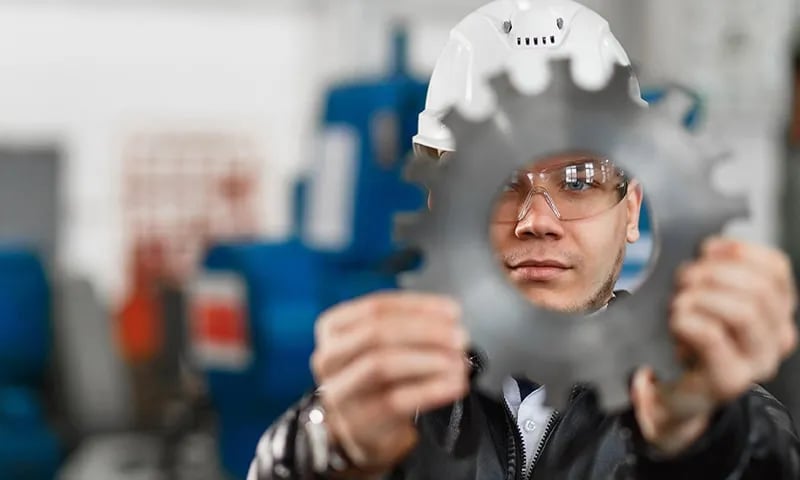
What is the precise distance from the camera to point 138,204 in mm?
3682

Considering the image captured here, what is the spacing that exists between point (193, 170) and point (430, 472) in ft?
10.0

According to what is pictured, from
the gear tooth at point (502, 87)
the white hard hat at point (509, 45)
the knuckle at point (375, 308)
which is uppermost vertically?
the white hard hat at point (509, 45)

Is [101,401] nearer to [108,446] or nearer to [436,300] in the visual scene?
[108,446]

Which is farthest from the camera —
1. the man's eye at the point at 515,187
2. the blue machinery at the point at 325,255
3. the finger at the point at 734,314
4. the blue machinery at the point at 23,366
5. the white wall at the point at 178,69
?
the white wall at the point at 178,69

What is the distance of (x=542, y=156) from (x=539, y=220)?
108 millimetres

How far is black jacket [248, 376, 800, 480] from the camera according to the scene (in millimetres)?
728

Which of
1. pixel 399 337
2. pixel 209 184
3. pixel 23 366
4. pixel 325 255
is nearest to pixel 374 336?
pixel 399 337

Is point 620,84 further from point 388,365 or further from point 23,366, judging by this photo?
point 23,366

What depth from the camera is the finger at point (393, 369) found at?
0.59m

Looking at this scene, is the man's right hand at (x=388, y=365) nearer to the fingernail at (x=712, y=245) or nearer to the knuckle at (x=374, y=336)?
the knuckle at (x=374, y=336)

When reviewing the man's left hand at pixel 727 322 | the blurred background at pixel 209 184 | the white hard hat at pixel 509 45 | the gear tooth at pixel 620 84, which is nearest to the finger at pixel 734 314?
the man's left hand at pixel 727 322

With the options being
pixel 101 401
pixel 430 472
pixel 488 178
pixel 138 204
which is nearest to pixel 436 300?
pixel 488 178

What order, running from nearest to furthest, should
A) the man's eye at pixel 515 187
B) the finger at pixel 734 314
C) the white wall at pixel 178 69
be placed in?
the finger at pixel 734 314, the man's eye at pixel 515 187, the white wall at pixel 178 69

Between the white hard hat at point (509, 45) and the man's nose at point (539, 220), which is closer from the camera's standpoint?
the man's nose at point (539, 220)
